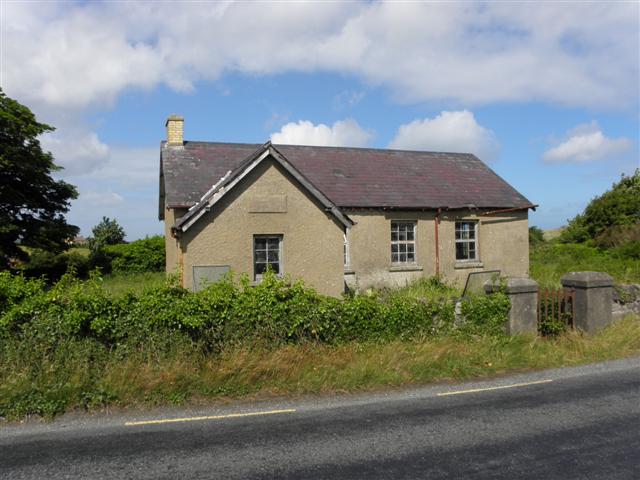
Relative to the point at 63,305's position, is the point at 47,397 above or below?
below

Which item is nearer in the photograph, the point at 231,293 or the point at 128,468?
the point at 128,468

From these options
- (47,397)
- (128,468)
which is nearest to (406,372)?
(128,468)

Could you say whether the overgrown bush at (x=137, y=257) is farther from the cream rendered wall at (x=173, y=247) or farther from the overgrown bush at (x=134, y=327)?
the overgrown bush at (x=134, y=327)

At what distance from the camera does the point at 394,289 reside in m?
19.7

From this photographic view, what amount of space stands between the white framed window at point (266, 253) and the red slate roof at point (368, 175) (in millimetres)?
2981

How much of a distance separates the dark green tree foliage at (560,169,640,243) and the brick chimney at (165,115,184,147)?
25514 millimetres

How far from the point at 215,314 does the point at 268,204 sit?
7.24 metres

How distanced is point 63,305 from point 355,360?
4614 mm

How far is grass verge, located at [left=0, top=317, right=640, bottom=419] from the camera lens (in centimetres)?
734

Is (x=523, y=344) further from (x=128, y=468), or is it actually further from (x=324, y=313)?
(x=128, y=468)

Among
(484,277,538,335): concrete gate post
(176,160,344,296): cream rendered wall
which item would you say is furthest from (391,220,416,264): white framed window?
(484,277,538,335): concrete gate post

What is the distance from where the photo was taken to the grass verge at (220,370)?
289 inches

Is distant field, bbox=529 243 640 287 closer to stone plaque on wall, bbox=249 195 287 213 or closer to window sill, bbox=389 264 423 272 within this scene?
window sill, bbox=389 264 423 272

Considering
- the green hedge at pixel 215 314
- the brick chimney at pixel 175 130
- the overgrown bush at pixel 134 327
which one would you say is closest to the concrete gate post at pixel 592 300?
the green hedge at pixel 215 314
